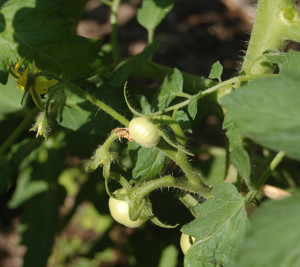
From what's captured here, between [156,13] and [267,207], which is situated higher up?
[267,207]

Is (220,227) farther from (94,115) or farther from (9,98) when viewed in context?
(9,98)

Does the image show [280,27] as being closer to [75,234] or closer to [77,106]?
[77,106]

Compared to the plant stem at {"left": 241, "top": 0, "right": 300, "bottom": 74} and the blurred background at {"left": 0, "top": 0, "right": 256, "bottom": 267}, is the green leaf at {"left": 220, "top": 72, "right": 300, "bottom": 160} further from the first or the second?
the blurred background at {"left": 0, "top": 0, "right": 256, "bottom": 267}

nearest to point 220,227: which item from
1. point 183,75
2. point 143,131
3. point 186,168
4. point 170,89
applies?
point 186,168

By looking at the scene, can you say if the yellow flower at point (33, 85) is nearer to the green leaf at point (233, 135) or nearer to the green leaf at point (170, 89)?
the green leaf at point (170, 89)

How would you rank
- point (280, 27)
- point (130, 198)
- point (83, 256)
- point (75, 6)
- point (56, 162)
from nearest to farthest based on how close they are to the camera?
point (130, 198)
point (280, 27)
point (75, 6)
point (56, 162)
point (83, 256)

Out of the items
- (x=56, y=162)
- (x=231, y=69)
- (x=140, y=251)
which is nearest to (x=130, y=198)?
(x=56, y=162)

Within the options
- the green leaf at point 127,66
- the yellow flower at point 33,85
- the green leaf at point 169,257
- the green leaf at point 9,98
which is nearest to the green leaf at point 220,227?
the yellow flower at point 33,85

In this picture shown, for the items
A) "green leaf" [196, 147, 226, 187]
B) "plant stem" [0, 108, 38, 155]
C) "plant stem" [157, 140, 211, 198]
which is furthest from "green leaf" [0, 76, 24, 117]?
"plant stem" [157, 140, 211, 198]
